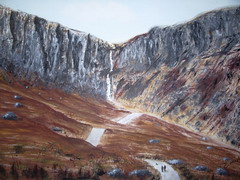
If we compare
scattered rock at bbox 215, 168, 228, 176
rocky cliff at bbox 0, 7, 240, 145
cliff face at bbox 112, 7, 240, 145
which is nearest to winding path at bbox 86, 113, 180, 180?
scattered rock at bbox 215, 168, 228, 176

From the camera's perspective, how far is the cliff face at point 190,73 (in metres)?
70.4

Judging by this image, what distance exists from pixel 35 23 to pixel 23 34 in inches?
355

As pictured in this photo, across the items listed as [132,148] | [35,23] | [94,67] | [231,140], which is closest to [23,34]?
[35,23]

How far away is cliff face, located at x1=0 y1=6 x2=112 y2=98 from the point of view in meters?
104

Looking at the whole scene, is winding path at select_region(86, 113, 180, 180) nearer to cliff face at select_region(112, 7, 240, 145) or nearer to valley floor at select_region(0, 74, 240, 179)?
valley floor at select_region(0, 74, 240, 179)

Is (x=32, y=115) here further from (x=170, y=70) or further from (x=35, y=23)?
(x=35, y=23)

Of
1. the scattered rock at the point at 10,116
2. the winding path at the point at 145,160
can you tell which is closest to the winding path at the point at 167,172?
the winding path at the point at 145,160

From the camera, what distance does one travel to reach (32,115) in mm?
52906

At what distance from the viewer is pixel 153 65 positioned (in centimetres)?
11925

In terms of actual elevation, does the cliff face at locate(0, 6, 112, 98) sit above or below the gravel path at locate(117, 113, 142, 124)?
above

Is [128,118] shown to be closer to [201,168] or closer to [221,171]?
[201,168]

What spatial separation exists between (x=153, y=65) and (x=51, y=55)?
48971 millimetres

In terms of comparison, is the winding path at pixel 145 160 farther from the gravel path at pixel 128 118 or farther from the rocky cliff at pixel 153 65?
the rocky cliff at pixel 153 65

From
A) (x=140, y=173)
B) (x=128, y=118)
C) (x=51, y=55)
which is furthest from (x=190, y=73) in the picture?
(x=140, y=173)
